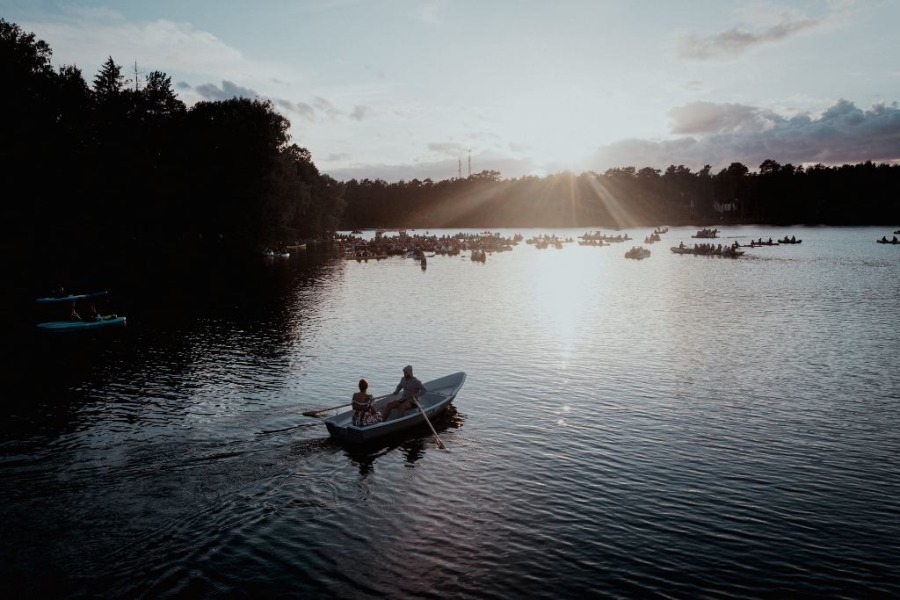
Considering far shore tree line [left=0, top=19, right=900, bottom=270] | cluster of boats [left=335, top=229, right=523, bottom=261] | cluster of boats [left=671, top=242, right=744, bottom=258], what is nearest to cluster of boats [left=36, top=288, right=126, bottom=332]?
far shore tree line [left=0, top=19, right=900, bottom=270]

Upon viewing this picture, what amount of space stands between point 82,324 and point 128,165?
55.5 m

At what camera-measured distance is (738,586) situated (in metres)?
13.1

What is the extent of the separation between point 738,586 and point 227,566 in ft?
37.9

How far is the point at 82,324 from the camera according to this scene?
43375mm

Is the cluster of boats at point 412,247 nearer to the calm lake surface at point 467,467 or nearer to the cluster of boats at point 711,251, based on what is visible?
the cluster of boats at point 711,251

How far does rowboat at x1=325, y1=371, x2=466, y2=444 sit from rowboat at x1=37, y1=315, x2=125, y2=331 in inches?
1192

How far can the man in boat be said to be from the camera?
2281 centimetres

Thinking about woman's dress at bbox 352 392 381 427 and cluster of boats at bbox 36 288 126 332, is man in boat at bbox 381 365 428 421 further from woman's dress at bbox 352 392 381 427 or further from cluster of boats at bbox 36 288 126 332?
cluster of boats at bbox 36 288 126 332

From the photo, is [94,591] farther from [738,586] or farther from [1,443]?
[738,586]

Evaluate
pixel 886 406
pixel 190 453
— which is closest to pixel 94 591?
pixel 190 453

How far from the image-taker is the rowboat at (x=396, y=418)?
21.2m

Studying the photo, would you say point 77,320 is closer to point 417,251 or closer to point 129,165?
point 129,165

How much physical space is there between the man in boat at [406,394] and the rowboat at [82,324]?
1234 inches

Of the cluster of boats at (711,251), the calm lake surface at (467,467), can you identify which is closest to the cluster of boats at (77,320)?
the calm lake surface at (467,467)
